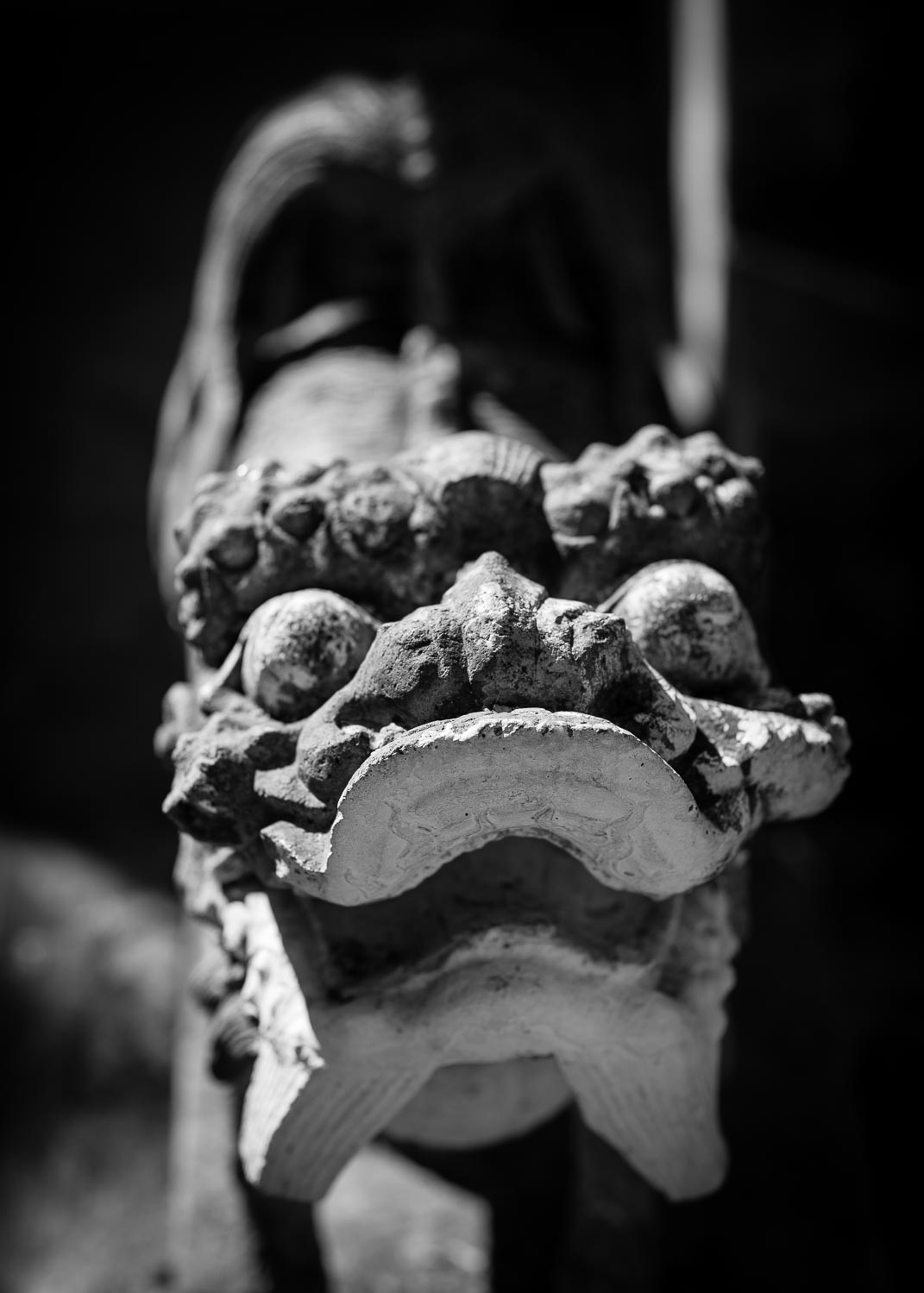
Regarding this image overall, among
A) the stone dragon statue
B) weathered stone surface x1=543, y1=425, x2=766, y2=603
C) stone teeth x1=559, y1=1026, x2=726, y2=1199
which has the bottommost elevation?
stone teeth x1=559, y1=1026, x2=726, y2=1199

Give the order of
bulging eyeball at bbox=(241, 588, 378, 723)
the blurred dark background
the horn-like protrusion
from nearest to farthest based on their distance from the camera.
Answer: the horn-like protrusion, bulging eyeball at bbox=(241, 588, 378, 723), the blurred dark background

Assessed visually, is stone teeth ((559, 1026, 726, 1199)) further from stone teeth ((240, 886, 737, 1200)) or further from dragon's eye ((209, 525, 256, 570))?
dragon's eye ((209, 525, 256, 570))

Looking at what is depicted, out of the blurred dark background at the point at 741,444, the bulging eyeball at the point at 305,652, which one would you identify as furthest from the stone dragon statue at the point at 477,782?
the blurred dark background at the point at 741,444

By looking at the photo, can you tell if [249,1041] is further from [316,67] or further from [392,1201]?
[316,67]

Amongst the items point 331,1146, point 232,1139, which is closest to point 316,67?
point 232,1139

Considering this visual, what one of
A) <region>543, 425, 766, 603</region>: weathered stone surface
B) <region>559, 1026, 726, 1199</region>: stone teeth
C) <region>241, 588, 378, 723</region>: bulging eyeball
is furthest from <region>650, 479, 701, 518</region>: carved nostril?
<region>559, 1026, 726, 1199</region>: stone teeth

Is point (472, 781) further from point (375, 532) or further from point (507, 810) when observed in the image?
point (375, 532)
